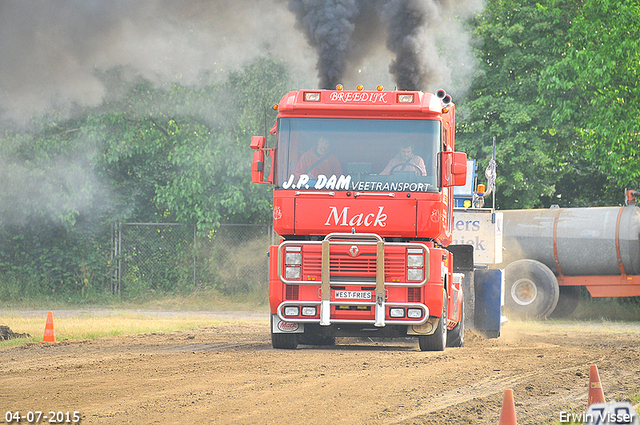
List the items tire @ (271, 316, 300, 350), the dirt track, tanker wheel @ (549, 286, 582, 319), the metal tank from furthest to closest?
tanker wheel @ (549, 286, 582, 319), the metal tank, tire @ (271, 316, 300, 350), the dirt track

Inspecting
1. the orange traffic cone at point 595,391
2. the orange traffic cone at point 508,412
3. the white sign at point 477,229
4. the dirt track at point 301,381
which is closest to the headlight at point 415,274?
the dirt track at point 301,381

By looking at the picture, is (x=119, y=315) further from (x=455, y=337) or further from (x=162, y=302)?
(x=455, y=337)

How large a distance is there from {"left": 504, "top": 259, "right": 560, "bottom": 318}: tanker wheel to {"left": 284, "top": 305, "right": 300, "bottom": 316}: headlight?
33.8ft

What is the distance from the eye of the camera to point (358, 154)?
10820 millimetres

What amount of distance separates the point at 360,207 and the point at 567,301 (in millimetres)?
12385

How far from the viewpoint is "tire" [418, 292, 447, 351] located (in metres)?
11.2

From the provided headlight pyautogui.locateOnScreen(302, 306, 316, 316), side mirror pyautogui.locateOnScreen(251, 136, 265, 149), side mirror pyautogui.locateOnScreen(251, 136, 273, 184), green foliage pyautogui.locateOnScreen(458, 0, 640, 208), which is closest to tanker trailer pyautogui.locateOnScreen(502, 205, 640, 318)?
green foliage pyautogui.locateOnScreen(458, 0, 640, 208)

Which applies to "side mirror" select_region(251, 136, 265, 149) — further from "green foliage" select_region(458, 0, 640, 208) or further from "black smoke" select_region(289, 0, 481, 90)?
"green foliage" select_region(458, 0, 640, 208)

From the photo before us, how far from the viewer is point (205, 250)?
75.4 feet

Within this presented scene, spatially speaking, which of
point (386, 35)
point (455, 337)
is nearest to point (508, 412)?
point (455, 337)

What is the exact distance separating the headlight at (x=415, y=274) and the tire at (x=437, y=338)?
0.73 meters

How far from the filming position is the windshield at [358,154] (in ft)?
35.2

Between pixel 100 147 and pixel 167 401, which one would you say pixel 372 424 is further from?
pixel 100 147

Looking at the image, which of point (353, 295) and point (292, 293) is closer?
point (353, 295)
